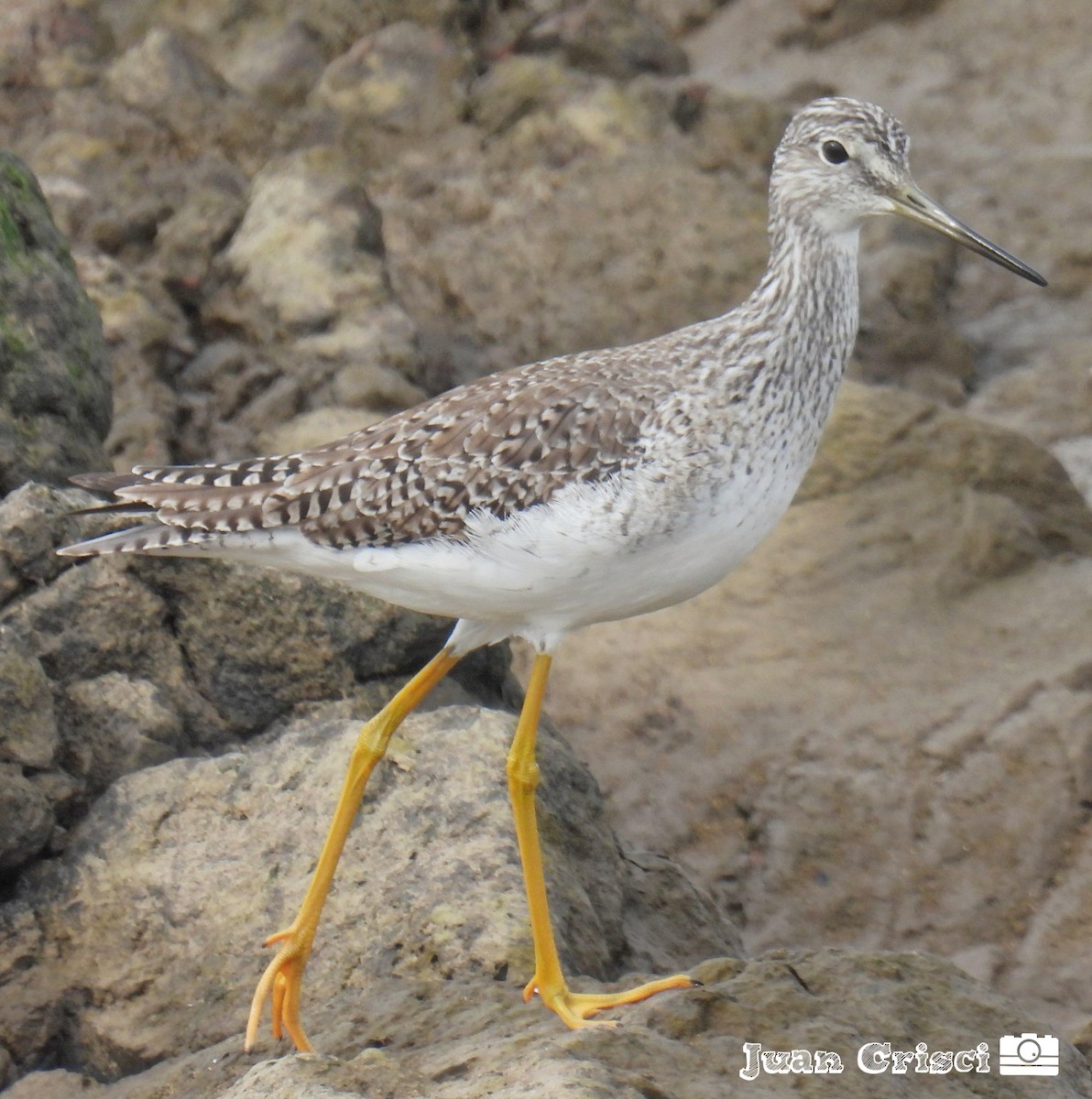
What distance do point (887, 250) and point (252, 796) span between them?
767 centimetres

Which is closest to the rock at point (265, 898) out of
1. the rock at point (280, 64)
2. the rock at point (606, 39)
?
the rock at point (280, 64)

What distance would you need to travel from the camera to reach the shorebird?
6027mm

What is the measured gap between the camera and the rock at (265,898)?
6.32m

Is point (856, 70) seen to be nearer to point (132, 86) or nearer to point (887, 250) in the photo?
point (887, 250)

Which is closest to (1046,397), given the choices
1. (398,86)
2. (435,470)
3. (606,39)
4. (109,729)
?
(606,39)

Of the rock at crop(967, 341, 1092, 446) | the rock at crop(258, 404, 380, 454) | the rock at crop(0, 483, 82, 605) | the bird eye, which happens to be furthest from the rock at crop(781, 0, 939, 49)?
the rock at crop(0, 483, 82, 605)

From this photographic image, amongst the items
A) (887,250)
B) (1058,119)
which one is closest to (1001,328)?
(887,250)

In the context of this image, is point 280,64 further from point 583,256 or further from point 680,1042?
point 680,1042

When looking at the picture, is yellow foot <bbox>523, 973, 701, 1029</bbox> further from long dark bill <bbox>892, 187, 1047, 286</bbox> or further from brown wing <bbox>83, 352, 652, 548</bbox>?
long dark bill <bbox>892, 187, 1047, 286</bbox>

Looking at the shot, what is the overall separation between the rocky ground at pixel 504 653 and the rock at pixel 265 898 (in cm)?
2

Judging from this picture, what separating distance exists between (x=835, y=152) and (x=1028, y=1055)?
137 inches

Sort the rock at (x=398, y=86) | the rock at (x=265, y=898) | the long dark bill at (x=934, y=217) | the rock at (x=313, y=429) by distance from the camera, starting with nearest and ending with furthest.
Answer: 1. the rock at (x=265, y=898)
2. the long dark bill at (x=934, y=217)
3. the rock at (x=313, y=429)
4. the rock at (x=398, y=86)

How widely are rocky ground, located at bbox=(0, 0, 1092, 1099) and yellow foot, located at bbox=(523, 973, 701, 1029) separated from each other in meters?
0.12

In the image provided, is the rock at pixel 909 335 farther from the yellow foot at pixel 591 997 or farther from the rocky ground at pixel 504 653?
the yellow foot at pixel 591 997
